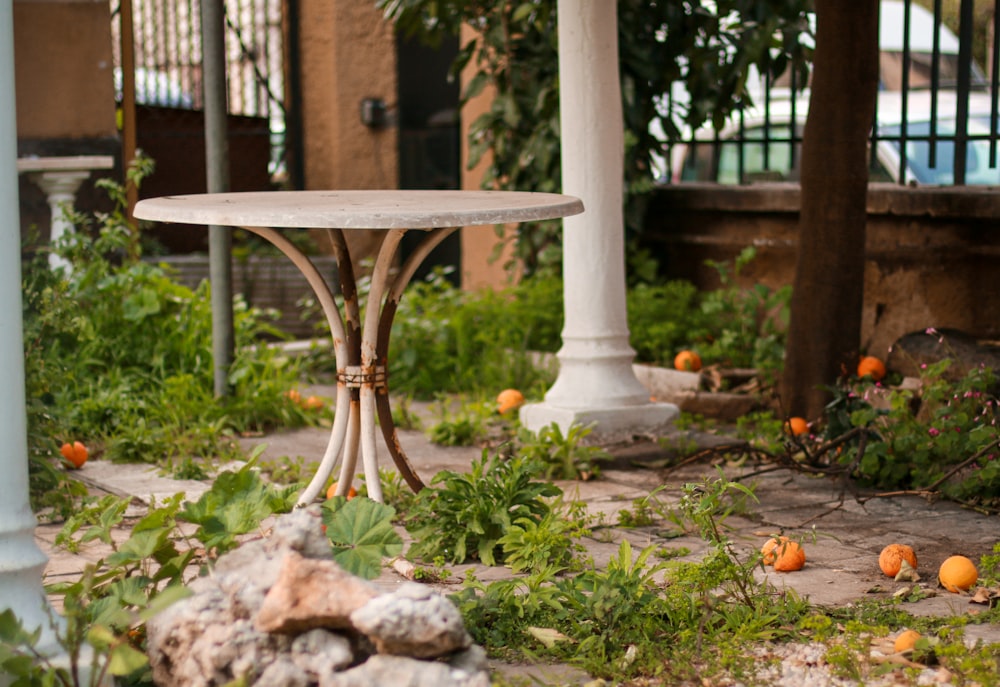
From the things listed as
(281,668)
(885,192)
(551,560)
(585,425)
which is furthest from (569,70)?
(281,668)

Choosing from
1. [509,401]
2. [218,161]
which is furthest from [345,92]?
[509,401]

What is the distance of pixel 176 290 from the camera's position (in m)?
5.62

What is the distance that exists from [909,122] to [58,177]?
15.2ft

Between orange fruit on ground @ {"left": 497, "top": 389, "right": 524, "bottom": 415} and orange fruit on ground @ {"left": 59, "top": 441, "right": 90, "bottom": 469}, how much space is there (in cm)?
176

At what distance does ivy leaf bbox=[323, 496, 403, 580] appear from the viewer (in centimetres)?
266

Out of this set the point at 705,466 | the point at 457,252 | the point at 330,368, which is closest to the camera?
the point at 705,466

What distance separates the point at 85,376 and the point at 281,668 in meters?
3.41

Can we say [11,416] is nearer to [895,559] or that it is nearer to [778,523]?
[895,559]

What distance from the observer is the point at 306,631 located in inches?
88.0

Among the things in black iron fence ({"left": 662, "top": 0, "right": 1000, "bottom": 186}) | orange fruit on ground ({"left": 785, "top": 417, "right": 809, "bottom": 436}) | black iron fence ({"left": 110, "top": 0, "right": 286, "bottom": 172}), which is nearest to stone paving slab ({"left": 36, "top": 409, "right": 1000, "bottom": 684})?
orange fruit on ground ({"left": 785, "top": 417, "right": 809, "bottom": 436})

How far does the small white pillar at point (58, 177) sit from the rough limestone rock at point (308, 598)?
4146mm

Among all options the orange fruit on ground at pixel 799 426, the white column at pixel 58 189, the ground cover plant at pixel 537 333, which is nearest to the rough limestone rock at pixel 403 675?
the orange fruit on ground at pixel 799 426

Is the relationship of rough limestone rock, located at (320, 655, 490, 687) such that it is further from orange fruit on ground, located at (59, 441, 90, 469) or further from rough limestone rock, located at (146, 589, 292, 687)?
orange fruit on ground, located at (59, 441, 90, 469)

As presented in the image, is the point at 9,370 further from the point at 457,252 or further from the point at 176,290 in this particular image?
the point at 457,252
